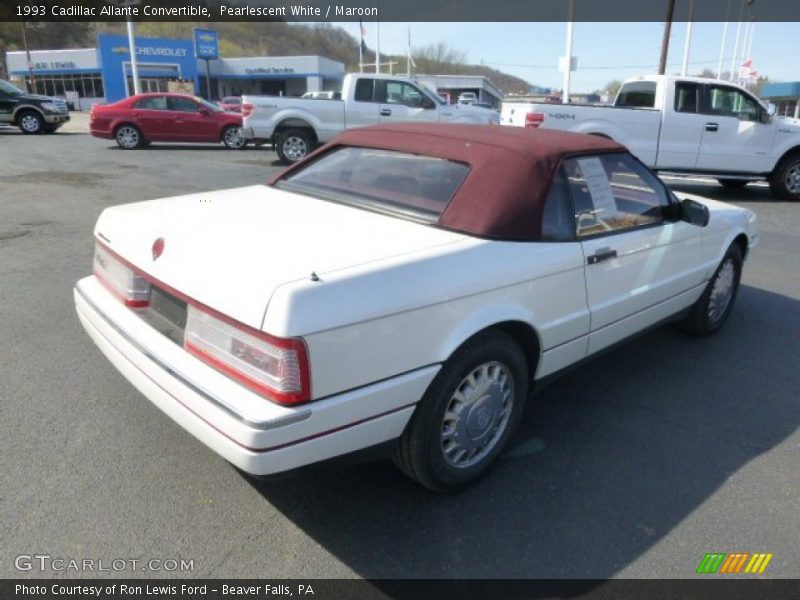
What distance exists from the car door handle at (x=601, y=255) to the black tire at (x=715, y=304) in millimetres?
1539

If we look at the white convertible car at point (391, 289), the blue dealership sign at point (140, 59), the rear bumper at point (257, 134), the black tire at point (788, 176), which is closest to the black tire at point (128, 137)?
the rear bumper at point (257, 134)

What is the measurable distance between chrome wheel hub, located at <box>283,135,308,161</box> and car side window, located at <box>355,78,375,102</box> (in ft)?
5.17

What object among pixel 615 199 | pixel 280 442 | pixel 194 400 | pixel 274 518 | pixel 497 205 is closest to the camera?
pixel 280 442

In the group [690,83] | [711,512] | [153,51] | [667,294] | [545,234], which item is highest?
[153,51]

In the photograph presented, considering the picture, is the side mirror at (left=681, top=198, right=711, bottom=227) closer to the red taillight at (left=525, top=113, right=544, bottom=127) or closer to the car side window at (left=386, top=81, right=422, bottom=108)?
the red taillight at (left=525, top=113, right=544, bottom=127)

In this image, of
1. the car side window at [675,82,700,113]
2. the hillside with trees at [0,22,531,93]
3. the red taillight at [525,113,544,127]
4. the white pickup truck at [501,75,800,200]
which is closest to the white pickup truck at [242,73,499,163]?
the white pickup truck at [501,75,800,200]

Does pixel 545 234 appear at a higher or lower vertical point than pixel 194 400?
higher

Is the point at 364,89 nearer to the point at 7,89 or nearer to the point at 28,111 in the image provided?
the point at 28,111

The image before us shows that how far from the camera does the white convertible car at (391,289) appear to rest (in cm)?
211

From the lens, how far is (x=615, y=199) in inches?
137

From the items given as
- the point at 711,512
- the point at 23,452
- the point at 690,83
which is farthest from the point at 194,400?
the point at 690,83

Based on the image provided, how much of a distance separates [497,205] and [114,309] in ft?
6.01

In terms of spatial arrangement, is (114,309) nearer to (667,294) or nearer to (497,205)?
(497,205)

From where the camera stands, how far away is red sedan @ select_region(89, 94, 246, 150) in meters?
15.9
